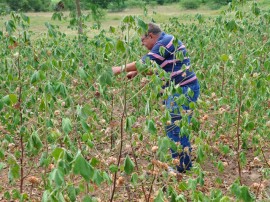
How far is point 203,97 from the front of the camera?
6.07m

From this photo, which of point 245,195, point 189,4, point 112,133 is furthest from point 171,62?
point 189,4

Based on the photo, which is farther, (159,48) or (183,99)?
(159,48)

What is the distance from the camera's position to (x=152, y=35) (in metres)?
4.68

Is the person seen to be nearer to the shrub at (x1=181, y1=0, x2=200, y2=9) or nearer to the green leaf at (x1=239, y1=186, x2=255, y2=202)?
the green leaf at (x1=239, y1=186, x2=255, y2=202)

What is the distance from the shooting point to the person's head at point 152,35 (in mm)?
4656

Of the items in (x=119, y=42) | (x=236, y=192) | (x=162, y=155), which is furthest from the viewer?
(x=162, y=155)

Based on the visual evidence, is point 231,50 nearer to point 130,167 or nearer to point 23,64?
point 23,64

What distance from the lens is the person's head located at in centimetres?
466

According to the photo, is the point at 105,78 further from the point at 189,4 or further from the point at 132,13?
the point at 189,4

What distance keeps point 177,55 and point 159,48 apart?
18 cm

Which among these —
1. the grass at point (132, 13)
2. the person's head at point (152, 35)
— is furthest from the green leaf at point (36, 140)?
the grass at point (132, 13)

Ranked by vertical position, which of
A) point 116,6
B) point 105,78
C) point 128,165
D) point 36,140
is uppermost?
point 105,78

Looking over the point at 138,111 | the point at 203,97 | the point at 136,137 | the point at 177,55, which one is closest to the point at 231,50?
the point at 203,97

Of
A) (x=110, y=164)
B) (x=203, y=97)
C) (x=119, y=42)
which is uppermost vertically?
(x=119, y=42)
